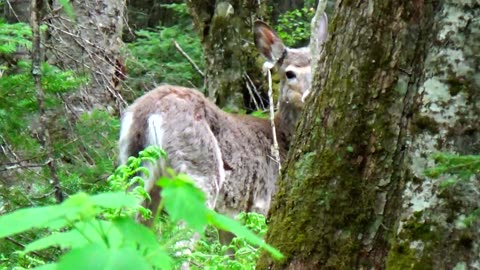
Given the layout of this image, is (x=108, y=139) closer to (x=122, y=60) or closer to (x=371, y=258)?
(x=122, y=60)

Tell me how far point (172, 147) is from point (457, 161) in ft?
18.0

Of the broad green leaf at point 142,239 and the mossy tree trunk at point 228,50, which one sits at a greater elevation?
the broad green leaf at point 142,239

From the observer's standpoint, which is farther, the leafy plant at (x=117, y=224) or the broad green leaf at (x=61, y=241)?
the broad green leaf at (x=61, y=241)

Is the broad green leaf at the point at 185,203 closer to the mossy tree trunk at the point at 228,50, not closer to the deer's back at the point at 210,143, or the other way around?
the deer's back at the point at 210,143

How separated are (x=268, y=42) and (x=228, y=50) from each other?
1402 millimetres

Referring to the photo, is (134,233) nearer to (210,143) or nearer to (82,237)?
(82,237)

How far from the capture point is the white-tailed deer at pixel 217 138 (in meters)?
8.27

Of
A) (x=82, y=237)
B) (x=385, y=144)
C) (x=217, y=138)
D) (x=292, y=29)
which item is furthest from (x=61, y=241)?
(x=292, y=29)

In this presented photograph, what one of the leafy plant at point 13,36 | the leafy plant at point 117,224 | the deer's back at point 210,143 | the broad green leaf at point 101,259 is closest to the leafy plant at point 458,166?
the leafy plant at point 117,224

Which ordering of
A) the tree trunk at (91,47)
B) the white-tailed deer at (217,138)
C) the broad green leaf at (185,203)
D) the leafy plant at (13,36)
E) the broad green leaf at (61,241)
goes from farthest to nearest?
1. the white-tailed deer at (217,138)
2. the tree trunk at (91,47)
3. the leafy plant at (13,36)
4. the broad green leaf at (61,241)
5. the broad green leaf at (185,203)

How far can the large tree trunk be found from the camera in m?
3.63

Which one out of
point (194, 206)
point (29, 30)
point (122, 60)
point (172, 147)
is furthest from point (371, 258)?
point (122, 60)

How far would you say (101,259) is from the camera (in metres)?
1.80

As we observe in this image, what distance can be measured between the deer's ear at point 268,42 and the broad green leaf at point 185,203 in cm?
914
